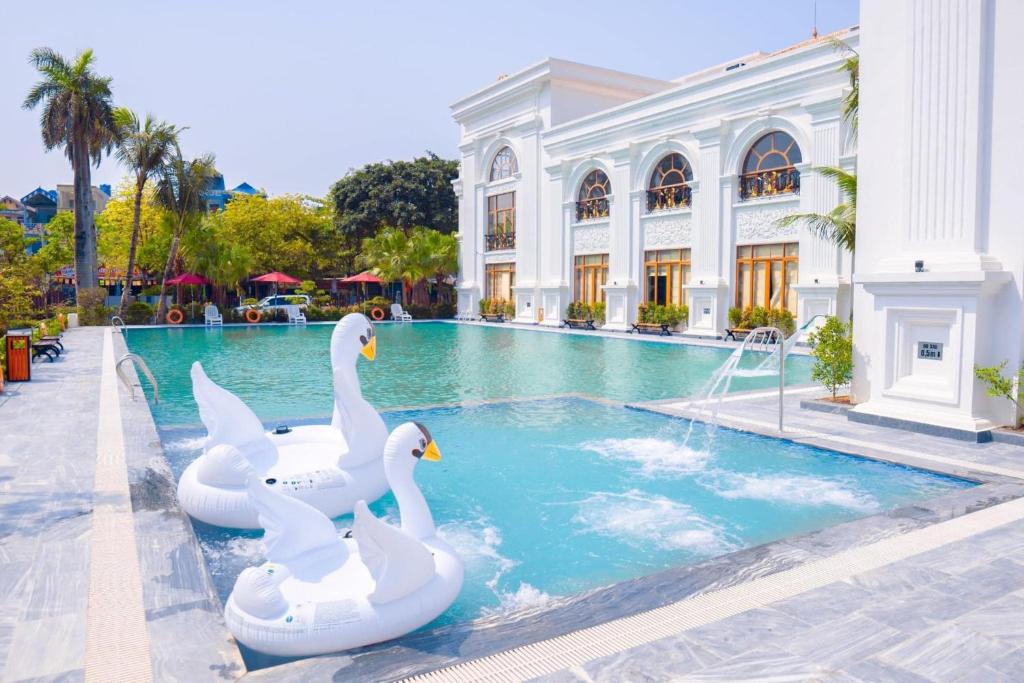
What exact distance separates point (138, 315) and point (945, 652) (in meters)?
31.9

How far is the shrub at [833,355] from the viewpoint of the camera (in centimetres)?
982

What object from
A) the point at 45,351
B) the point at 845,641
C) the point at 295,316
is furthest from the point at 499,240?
the point at 845,641

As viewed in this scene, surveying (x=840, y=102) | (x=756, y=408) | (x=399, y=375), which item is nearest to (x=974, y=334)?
(x=756, y=408)

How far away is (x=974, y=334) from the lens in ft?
25.3

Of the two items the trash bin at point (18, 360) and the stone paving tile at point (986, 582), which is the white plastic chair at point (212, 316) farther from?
the stone paving tile at point (986, 582)

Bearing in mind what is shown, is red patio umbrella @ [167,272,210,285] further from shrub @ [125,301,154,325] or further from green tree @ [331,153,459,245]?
green tree @ [331,153,459,245]

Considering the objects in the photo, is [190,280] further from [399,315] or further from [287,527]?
[287,527]

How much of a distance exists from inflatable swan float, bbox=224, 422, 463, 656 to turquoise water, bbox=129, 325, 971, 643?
63 centimetres

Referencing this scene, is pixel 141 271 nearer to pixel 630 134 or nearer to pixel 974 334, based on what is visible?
pixel 630 134

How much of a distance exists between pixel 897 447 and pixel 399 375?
9.27 meters

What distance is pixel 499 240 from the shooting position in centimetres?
3353

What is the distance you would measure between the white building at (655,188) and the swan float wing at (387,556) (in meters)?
16.8

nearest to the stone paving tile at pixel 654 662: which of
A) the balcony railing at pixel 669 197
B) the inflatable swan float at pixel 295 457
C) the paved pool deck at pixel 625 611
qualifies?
the paved pool deck at pixel 625 611

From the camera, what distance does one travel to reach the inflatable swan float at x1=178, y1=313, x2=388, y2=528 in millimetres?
5172
